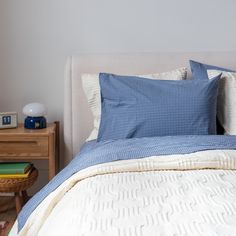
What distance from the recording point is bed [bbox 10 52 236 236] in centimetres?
99

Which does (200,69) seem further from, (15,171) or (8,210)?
(8,210)

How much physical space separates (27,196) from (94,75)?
3.07 ft

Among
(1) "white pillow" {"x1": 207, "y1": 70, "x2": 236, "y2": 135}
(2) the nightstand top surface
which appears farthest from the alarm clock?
(1) "white pillow" {"x1": 207, "y1": 70, "x2": 236, "y2": 135}

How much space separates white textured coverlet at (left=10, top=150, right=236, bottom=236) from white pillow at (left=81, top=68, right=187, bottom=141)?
2.91 ft

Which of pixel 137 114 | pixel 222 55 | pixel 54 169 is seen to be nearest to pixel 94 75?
pixel 137 114

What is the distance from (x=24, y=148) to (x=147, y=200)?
4.32 feet

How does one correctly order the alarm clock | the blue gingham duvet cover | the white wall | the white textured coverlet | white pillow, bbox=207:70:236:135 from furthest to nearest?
the white wall < the alarm clock < white pillow, bbox=207:70:236:135 < the blue gingham duvet cover < the white textured coverlet

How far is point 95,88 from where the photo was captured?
2309 mm

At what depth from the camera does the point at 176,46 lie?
265 cm

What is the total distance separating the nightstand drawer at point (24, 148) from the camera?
230 centimetres

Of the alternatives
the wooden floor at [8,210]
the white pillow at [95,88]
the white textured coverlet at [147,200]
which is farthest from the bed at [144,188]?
the wooden floor at [8,210]

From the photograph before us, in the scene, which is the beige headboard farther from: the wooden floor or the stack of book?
the wooden floor

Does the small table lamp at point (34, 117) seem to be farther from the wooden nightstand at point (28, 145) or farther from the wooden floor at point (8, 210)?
the wooden floor at point (8, 210)

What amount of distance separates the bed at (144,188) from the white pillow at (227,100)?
0.09m
